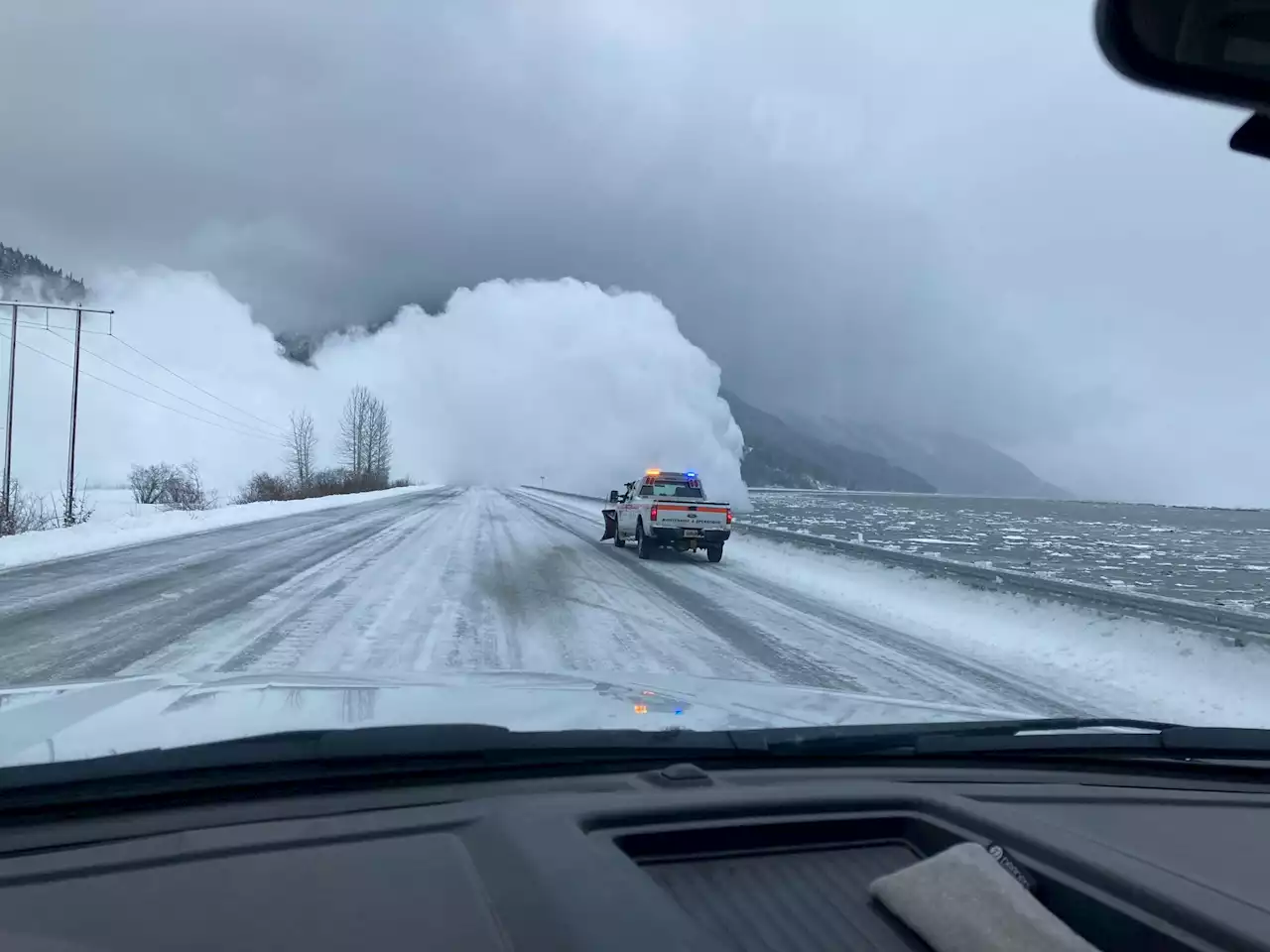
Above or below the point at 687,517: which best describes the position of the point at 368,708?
below

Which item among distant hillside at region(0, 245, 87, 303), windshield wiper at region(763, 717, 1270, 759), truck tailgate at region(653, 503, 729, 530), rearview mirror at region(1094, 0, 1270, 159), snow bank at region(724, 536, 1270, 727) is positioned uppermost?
distant hillside at region(0, 245, 87, 303)

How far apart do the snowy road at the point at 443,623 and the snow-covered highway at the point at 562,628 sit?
45 mm

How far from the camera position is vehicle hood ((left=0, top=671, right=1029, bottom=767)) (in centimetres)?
327

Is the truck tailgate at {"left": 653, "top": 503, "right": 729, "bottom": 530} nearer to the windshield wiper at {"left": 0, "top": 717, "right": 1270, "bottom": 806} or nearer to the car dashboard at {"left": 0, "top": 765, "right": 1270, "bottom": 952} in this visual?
the windshield wiper at {"left": 0, "top": 717, "right": 1270, "bottom": 806}

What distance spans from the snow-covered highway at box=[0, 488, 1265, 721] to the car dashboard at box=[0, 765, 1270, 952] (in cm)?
278

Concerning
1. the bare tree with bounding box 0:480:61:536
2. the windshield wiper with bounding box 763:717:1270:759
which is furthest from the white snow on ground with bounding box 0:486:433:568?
the windshield wiper with bounding box 763:717:1270:759

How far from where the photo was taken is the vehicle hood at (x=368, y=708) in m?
3.27

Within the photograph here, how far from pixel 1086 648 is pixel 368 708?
1049 centimetres

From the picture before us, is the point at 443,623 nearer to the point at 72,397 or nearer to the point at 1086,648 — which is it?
the point at 1086,648

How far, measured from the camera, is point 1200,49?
7.72 feet

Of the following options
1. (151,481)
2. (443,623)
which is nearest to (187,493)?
(151,481)

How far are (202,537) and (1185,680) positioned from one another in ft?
71.8

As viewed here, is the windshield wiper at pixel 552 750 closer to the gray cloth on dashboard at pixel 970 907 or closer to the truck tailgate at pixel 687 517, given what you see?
the gray cloth on dashboard at pixel 970 907

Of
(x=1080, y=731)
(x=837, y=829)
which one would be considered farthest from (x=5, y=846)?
(x=1080, y=731)
